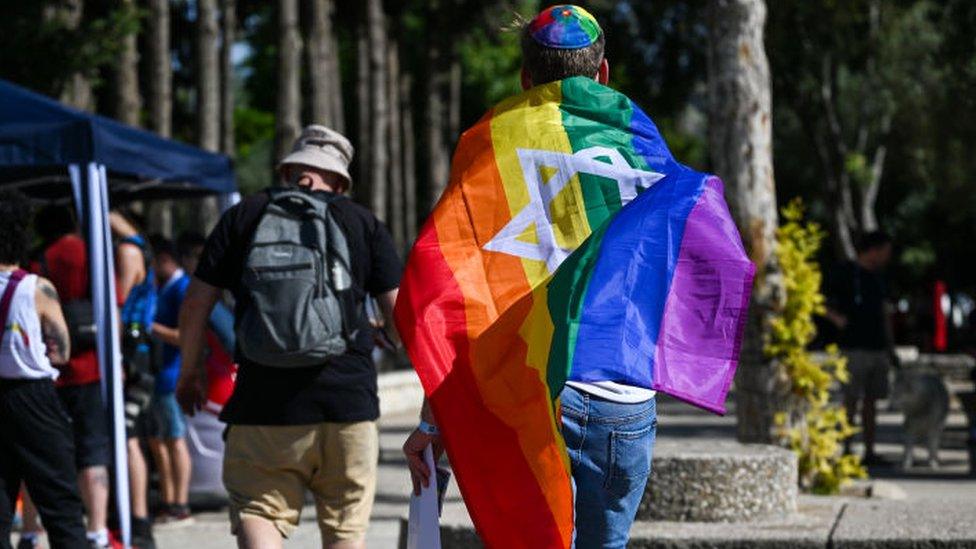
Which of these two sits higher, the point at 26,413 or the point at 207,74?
the point at 207,74

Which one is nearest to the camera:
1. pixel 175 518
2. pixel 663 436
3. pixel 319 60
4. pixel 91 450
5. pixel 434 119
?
pixel 91 450

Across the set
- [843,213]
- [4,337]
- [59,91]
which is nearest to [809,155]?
[843,213]

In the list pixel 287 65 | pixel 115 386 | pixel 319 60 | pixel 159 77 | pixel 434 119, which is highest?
pixel 319 60

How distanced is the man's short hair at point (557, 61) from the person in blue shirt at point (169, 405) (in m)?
5.84

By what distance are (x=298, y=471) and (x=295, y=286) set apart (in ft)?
1.96

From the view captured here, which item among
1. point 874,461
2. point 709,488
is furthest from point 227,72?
point 709,488

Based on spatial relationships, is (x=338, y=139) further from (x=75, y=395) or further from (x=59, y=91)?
(x=59, y=91)

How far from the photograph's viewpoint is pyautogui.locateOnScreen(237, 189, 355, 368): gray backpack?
18.4ft

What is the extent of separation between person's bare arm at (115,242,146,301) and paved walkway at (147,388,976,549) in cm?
138

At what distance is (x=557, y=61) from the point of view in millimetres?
4523

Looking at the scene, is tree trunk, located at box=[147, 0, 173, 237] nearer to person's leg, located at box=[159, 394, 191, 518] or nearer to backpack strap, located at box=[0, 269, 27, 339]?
person's leg, located at box=[159, 394, 191, 518]

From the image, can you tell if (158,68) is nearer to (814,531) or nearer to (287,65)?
(287,65)

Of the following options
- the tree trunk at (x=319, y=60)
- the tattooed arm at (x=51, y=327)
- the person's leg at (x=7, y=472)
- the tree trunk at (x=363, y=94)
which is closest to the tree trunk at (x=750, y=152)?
the tattooed arm at (x=51, y=327)

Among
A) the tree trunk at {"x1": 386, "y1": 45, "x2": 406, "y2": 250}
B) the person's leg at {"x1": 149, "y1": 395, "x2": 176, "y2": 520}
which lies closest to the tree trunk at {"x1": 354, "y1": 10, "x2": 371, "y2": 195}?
the tree trunk at {"x1": 386, "y1": 45, "x2": 406, "y2": 250}
